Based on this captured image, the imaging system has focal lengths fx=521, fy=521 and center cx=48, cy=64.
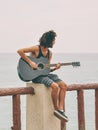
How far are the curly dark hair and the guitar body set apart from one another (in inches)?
8.0

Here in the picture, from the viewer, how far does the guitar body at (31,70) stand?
280 inches

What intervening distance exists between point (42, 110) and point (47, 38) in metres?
1.00

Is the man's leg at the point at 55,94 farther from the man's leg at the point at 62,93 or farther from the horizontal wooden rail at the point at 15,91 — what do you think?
the horizontal wooden rail at the point at 15,91

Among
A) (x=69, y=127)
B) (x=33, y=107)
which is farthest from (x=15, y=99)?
(x=69, y=127)

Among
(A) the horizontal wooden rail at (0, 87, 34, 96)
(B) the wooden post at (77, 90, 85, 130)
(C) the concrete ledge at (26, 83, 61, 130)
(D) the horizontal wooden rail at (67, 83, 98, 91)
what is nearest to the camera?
(A) the horizontal wooden rail at (0, 87, 34, 96)

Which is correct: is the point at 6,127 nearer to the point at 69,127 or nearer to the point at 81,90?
the point at 69,127

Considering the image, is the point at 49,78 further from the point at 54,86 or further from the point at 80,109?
the point at 80,109

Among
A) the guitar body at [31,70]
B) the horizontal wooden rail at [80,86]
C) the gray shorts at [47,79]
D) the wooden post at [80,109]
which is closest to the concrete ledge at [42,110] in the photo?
the gray shorts at [47,79]

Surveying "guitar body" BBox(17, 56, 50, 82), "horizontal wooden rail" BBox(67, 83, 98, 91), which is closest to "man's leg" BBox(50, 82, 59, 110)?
"guitar body" BBox(17, 56, 50, 82)

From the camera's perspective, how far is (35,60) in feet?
23.6

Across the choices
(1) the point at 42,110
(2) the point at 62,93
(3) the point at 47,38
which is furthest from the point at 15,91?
(3) the point at 47,38

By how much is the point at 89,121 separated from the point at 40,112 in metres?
25.8

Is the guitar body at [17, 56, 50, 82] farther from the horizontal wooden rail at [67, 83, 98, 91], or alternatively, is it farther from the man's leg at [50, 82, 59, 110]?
the horizontal wooden rail at [67, 83, 98, 91]

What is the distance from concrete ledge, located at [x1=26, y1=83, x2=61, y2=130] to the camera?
7.17m
